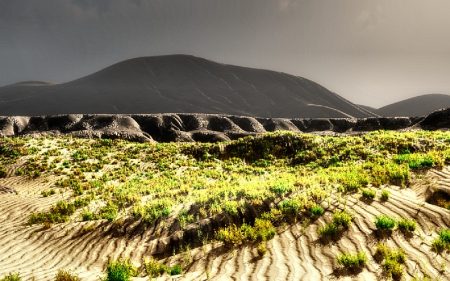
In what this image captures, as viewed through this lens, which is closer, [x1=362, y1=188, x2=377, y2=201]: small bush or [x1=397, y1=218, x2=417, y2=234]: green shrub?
[x1=397, y1=218, x2=417, y2=234]: green shrub

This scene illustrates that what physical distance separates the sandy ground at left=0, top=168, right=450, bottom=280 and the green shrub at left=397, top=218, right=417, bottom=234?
0.16m

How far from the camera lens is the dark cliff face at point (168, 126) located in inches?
2776

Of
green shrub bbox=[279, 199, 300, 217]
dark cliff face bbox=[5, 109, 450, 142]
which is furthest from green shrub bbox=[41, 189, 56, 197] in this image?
dark cliff face bbox=[5, 109, 450, 142]

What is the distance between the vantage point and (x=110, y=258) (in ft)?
31.8

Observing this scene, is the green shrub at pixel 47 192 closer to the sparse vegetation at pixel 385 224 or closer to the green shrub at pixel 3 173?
the green shrub at pixel 3 173

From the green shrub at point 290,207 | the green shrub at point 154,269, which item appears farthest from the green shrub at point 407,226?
the green shrub at point 154,269

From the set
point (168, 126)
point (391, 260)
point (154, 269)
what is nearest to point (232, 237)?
point (154, 269)

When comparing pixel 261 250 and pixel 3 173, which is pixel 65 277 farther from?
pixel 3 173

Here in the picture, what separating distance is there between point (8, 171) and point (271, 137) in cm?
2336

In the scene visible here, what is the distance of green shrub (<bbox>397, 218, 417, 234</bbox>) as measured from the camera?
847cm

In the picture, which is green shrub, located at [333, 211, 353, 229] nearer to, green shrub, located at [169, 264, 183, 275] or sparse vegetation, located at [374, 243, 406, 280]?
sparse vegetation, located at [374, 243, 406, 280]

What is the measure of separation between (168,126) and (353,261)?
249 ft

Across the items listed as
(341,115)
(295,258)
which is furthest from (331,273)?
(341,115)

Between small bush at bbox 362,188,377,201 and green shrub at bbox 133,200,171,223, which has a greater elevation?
small bush at bbox 362,188,377,201
